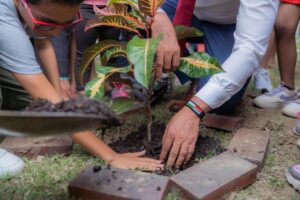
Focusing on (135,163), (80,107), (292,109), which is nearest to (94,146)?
(135,163)

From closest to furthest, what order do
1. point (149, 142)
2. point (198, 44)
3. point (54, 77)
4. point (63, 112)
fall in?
point (63, 112), point (149, 142), point (54, 77), point (198, 44)

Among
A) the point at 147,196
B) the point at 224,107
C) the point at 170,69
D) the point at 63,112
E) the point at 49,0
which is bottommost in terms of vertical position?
the point at 224,107

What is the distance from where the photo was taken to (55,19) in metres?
1.52

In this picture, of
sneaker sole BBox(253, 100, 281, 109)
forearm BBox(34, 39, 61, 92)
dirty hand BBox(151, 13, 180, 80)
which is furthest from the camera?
sneaker sole BBox(253, 100, 281, 109)

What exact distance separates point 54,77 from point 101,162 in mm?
616

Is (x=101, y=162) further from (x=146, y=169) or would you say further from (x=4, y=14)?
(x=4, y=14)

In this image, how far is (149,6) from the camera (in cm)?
164

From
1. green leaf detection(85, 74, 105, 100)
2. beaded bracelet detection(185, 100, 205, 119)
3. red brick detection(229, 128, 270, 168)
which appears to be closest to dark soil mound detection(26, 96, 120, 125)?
green leaf detection(85, 74, 105, 100)

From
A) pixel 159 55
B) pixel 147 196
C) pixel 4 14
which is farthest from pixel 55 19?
pixel 147 196

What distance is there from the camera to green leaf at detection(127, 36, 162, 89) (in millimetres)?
1411

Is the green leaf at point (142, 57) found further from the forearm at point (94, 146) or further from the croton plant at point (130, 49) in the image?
the forearm at point (94, 146)

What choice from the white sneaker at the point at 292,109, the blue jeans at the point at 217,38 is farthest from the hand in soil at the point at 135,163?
the white sneaker at the point at 292,109

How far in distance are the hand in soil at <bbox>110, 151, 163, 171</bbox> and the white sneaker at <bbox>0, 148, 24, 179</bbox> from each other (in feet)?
1.26

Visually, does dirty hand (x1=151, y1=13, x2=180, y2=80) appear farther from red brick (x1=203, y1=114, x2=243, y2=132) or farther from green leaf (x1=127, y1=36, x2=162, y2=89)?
red brick (x1=203, y1=114, x2=243, y2=132)
